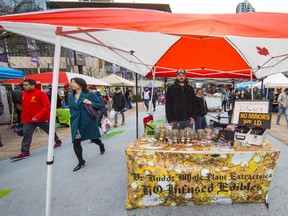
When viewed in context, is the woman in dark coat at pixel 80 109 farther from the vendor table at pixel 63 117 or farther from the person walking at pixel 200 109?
the vendor table at pixel 63 117

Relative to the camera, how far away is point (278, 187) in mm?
2797

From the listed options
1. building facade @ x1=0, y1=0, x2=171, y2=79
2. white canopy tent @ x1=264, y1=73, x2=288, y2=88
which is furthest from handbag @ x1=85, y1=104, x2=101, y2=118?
white canopy tent @ x1=264, y1=73, x2=288, y2=88

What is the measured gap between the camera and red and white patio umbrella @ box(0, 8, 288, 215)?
152 centimetres

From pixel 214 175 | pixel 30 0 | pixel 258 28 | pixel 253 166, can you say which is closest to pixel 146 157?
pixel 214 175

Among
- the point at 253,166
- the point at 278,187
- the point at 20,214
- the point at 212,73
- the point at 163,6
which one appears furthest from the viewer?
the point at 163,6

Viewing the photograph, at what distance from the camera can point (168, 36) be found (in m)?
3.57

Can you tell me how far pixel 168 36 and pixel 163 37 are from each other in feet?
0.35

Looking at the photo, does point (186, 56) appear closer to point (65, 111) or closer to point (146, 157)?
point (146, 157)

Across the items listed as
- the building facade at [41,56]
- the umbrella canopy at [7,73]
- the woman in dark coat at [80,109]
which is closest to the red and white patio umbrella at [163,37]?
the woman in dark coat at [80,109]

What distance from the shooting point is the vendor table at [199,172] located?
2.14 meters

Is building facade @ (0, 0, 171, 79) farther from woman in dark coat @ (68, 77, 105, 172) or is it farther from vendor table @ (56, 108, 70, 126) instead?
woman in dark coat @ (68, 77, 105, 172)

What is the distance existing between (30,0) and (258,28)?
10211 mm

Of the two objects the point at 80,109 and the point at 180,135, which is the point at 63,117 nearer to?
the point at 80,109

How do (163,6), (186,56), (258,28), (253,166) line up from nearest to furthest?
(258,28)
(253,166)
(186,56)
(163,6)
